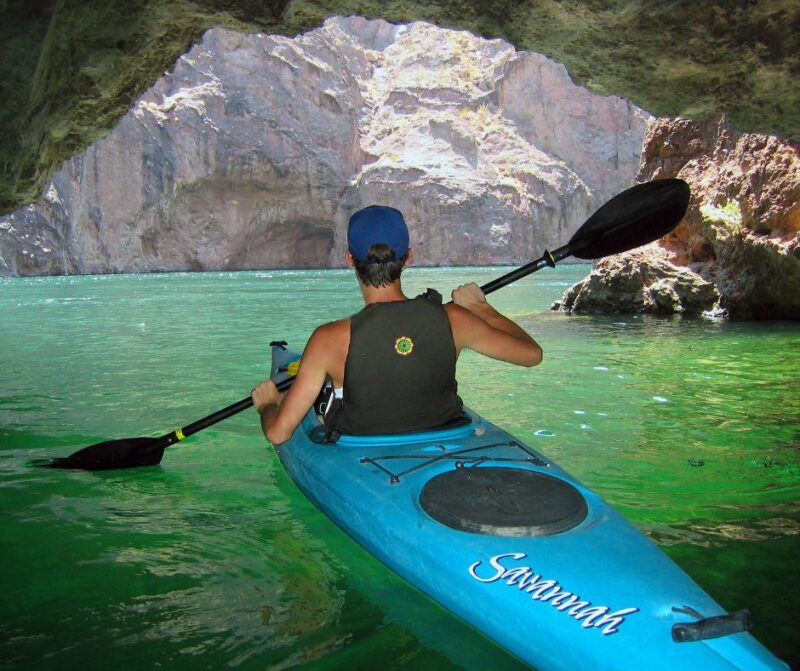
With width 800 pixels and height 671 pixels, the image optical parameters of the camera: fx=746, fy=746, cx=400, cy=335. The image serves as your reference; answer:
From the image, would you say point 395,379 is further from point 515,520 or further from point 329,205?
point 329,205

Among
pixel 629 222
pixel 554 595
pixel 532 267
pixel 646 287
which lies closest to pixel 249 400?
pixel 532 267

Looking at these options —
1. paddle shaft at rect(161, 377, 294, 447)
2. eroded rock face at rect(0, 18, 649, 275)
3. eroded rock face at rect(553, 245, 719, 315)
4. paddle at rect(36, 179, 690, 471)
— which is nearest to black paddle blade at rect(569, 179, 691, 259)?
paddle at rect(36, 179, 690, 471)

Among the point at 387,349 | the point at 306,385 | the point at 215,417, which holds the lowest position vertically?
the point at 215,417

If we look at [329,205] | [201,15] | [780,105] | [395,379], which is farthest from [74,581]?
[329,205]

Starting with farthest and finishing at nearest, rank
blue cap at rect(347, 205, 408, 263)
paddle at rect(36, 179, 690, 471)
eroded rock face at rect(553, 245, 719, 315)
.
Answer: eroded rock face at rect(553, 245, 719, 315), paddle at rect(36, 179, 690, 471), blue cap at rect(347, 205, 408, 263)

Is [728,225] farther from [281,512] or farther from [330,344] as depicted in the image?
[330,344]

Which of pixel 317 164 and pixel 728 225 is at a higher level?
pixel 317 164

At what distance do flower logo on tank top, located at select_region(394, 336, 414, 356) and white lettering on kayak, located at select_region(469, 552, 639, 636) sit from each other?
788mm

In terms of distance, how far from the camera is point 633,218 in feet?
13.9

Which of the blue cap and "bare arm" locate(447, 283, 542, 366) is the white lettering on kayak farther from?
the blue cap

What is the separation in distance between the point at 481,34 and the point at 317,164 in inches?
1699

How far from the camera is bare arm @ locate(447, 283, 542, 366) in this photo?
2.70 m

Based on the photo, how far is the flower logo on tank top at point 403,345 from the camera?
2543 millimetres

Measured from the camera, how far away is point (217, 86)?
46.4m
